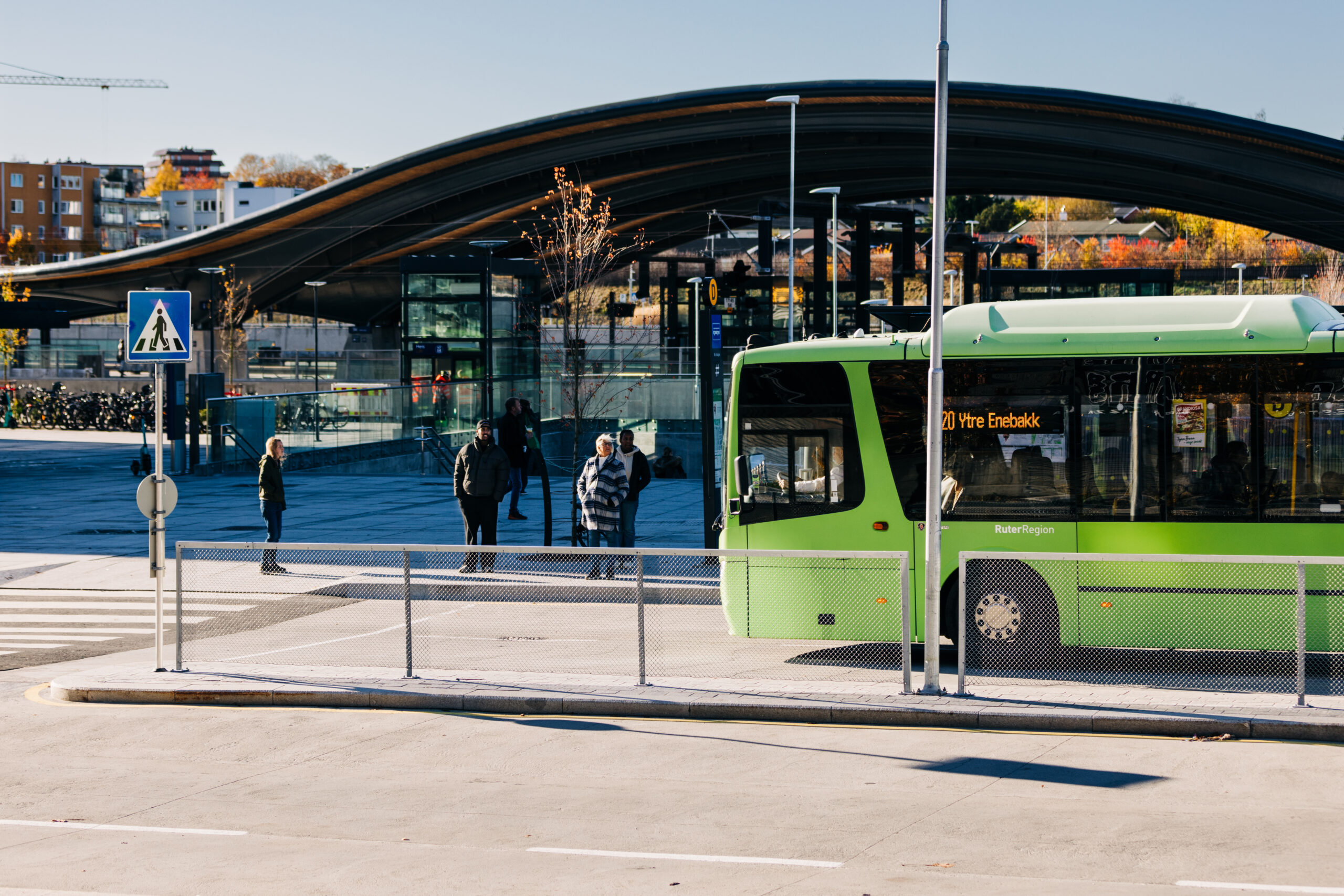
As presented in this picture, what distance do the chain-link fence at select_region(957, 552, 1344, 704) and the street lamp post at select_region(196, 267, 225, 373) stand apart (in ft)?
200

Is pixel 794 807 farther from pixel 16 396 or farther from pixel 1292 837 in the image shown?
pixel 16 396

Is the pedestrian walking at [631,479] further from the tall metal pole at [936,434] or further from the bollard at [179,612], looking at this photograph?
the tall metal pole at [936,434]

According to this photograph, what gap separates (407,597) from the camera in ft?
37.6

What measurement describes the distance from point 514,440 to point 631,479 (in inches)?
238

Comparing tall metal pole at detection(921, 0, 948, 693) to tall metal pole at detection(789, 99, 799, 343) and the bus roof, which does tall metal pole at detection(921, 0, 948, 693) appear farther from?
tall metal pole at detection(789, 99, 799, 343)

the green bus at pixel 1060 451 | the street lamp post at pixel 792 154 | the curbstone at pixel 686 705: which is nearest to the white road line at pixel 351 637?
the curbstone at pixel 686 705

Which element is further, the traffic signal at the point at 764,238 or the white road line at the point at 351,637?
the traffic signal at the point at 764,238

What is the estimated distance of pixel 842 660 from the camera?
40.3 ft

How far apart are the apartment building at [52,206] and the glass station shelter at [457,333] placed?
12873cm

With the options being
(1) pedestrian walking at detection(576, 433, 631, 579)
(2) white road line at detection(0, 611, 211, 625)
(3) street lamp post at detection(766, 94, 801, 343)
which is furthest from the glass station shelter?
(2) white road line at detection(0, 611, 211, 625)

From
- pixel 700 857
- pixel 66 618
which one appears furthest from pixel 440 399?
pixel 700 857

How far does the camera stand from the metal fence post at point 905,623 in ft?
34.3

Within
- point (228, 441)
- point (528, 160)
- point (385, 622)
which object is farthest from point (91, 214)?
point (385, 622)

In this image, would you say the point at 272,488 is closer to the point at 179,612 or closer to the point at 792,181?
the point at 179,612
